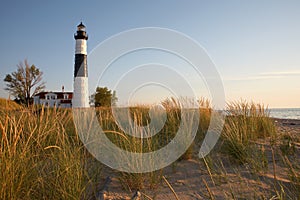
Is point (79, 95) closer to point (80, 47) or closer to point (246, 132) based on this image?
point (80, 47)

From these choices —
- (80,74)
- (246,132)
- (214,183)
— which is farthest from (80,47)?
(214,183)

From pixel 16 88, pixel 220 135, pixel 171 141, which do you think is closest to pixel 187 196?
pixel 171 141

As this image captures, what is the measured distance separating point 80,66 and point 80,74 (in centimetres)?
68

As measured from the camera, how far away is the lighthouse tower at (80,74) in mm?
20016

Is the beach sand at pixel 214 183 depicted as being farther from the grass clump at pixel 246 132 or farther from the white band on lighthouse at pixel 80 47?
the white band on lighthouse at pixel 80 47

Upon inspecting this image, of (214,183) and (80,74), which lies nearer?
(214,183)

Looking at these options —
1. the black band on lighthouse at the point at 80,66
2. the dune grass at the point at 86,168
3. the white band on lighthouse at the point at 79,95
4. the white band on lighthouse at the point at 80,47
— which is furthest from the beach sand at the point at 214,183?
the white band on lighthouse at the point at 80,47

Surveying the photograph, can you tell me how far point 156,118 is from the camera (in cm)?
559

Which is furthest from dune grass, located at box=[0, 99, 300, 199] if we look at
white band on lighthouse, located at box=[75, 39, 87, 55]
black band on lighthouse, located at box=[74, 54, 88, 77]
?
→ white band on lighthouse, located at box=[75, 39, 87, 55]

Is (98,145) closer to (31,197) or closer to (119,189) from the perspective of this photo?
(119,189)

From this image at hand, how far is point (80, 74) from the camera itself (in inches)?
804

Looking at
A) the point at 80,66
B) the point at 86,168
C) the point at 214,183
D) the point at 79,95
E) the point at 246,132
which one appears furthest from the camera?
the point at 80,66

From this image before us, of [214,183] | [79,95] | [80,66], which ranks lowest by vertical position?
[214,183]

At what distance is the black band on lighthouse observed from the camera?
20.1m
